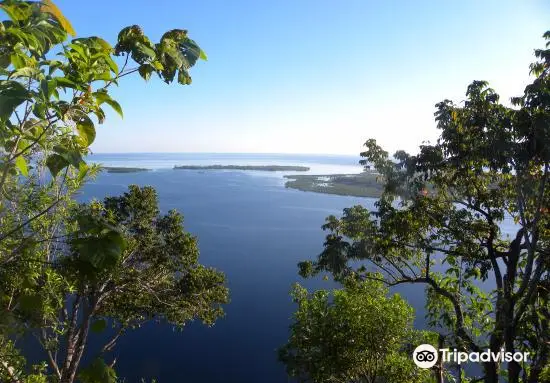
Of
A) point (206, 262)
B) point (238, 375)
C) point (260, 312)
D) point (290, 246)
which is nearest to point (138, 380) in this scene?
point (238, 375)

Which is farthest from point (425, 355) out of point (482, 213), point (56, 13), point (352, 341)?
point (56, 13)

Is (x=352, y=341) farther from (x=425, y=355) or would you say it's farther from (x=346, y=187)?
(x=346, y=187)

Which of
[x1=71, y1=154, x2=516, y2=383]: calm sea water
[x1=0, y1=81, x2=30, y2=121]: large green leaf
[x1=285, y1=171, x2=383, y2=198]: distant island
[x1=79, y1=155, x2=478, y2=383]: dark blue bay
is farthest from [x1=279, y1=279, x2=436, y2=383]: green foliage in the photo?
[x1=285, y1=171, x2=383, y2=198]: distant island

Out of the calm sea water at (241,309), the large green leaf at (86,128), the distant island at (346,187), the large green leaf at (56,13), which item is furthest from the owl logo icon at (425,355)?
the distant island at (346,187)

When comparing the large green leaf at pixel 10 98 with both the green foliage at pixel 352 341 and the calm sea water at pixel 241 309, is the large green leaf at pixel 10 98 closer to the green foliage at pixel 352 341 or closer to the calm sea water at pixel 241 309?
the green foliage at pixel 352 341

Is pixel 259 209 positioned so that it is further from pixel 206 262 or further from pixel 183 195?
pixel 206 262

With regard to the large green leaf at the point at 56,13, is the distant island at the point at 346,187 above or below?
below
